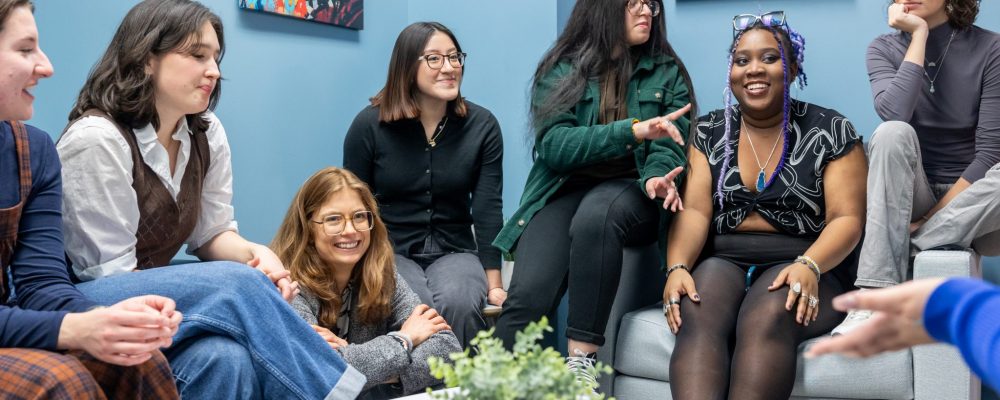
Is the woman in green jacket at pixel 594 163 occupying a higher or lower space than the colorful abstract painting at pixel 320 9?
lower

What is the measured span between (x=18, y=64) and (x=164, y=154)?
1.50 feet

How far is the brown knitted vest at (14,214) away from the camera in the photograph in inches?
66.4

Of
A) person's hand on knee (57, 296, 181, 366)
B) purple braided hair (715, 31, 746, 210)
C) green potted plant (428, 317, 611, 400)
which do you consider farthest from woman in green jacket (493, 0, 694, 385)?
green potted plant (428, 317, 611, 400)

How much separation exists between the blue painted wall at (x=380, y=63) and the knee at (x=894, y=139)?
0.71m

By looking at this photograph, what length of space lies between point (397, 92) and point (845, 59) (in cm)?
150

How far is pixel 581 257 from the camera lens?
2621 millimetres

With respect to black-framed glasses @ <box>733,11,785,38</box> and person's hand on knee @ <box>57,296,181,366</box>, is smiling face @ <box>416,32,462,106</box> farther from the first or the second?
person's hand on knee @ <box>57,296,181,366</box>

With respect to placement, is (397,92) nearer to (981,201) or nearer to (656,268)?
(656,268)

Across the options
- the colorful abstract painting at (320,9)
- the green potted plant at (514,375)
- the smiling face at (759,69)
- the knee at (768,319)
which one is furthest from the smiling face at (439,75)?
the green potted plant at (514,375)

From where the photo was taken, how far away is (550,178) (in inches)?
114

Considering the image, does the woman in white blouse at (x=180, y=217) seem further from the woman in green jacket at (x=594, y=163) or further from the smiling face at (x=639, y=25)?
the smiling face at (x=639, y=25)

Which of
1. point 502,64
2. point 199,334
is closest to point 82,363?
point 199,334

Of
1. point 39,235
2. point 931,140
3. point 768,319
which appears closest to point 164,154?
point 39,235

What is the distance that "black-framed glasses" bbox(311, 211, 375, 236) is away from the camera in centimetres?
245
